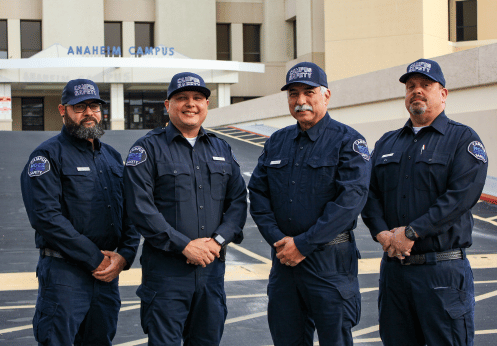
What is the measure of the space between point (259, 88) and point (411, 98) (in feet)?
107

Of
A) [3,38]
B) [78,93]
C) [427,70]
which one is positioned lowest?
[78,93]

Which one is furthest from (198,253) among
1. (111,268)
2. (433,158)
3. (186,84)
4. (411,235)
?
(433,158)

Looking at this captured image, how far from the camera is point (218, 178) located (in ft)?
13.4

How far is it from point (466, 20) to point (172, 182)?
30718 mm

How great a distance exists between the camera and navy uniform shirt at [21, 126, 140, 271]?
391 cm

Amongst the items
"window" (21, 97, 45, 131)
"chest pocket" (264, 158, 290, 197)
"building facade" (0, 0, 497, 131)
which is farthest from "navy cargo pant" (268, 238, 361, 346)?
"window" (21, 97, 45, 131)

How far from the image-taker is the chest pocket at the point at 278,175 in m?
4.10

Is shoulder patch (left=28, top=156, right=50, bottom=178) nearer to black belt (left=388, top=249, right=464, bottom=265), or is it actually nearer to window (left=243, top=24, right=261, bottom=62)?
black belt (left=388, top=249, right=464, bottom=265)

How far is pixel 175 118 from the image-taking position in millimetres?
4090

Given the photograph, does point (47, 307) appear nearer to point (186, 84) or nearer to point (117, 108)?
point (186, 84)

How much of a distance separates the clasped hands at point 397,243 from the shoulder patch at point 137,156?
1805mm

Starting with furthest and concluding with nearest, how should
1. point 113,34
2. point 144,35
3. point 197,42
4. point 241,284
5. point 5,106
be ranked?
point 144,35, point 113,34, point 197,42, point 5,106, point 241,284

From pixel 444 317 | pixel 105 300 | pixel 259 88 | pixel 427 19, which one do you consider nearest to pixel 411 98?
pixel 444 317

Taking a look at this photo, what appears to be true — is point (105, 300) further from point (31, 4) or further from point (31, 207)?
point (31, 4)
